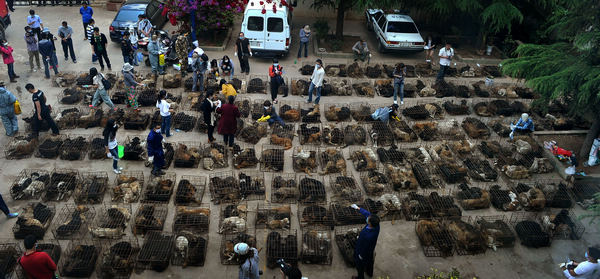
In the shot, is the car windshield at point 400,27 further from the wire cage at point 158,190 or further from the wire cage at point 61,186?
the wire cage at point 61,186

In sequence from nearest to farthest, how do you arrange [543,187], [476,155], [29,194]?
[29,194], [543,187], [476,155]

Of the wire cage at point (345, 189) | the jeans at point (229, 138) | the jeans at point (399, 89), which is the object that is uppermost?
the jeans at point (399, 89)

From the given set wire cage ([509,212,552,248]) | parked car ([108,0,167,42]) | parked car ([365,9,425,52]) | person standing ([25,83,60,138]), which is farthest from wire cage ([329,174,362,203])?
parked car ([108,0,167,42])

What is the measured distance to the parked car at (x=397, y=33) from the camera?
1980 cm

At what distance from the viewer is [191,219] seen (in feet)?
34.5

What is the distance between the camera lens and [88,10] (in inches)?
782

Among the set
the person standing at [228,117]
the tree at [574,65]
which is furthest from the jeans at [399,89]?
the person standing at [228,117]

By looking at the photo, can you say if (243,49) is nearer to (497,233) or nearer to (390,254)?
(390,254)

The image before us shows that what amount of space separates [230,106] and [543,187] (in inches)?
346

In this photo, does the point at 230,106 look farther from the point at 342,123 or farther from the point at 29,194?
the point at 29,194

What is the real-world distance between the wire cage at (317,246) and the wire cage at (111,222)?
4.13 meters

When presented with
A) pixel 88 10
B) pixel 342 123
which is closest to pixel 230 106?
pixel 342 123

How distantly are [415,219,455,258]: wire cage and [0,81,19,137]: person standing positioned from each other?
11909 millimetres

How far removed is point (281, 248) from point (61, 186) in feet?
19.3
